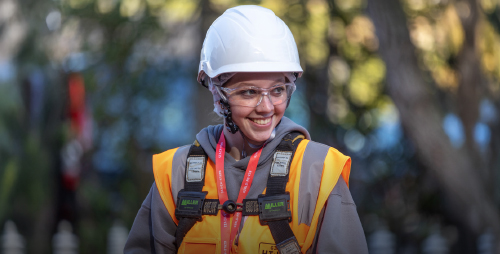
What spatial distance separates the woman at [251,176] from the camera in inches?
73.2

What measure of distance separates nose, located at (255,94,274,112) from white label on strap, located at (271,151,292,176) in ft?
0.58

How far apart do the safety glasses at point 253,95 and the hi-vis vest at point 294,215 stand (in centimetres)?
20

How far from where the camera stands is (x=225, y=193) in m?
1.99

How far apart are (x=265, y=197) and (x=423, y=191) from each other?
5484mm

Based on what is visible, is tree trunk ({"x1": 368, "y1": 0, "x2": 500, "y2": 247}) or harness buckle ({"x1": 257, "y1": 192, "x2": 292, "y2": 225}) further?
tree trunk ({"x1": 368, "y1": 0, "x2": 500, "y2": 247})

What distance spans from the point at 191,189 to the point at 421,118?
13.0ft

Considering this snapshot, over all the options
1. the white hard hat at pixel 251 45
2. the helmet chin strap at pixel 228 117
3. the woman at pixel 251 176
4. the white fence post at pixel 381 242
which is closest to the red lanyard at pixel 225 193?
the woman at pixel 251 176

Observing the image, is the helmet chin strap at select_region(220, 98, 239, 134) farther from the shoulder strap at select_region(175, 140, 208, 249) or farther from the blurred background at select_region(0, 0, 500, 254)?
the blurred background at select_region(0, 0, 500, 254)

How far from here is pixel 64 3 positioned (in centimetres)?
662

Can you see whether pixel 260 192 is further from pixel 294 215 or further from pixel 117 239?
pixel 117 239

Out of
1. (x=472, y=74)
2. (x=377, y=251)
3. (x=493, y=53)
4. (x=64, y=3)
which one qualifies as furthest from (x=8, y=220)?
(x=493, y=53)

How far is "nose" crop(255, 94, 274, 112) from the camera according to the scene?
197 centimetres

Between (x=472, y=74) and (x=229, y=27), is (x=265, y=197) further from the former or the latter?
(x=472, y=74)

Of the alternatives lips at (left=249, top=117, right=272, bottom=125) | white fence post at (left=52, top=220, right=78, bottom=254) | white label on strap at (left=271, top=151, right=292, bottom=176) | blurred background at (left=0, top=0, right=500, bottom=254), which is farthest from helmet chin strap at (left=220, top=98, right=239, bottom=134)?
white fence post at (left=52, top=220, right=78, bottom=254)
